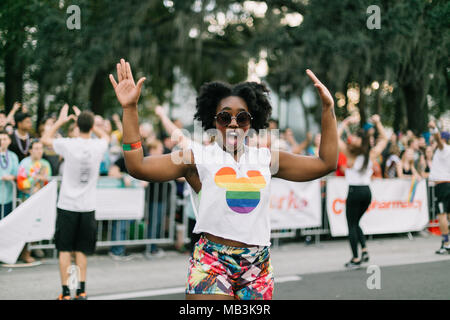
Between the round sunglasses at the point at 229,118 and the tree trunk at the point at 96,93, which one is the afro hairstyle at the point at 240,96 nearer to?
the round sunglasses at the point at 229,118

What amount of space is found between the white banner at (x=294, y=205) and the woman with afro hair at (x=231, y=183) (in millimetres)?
5861

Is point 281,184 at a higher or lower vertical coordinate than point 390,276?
higher

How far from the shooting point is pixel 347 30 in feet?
36.8

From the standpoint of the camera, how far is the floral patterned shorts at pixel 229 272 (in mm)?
2521

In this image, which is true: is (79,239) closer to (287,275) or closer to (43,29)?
(287,275)

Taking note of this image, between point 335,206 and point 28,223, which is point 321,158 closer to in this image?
point 28,223

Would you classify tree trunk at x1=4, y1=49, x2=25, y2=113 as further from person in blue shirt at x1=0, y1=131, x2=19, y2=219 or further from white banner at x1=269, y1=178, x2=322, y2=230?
white banner at x1=269, y1=178, x2=322, y2=230

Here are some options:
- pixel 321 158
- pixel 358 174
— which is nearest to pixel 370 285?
pixel 358 174

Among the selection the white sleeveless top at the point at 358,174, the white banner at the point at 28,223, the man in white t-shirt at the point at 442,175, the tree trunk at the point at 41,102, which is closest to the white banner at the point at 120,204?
the white banner at the point at 28,223

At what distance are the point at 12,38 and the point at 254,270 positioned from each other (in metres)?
9.69

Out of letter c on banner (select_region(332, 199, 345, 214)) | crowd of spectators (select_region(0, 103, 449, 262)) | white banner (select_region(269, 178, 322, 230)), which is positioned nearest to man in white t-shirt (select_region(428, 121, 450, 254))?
crowd of spectators (select_region(0, 103, 449, 262))

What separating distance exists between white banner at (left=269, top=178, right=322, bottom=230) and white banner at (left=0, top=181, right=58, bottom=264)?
12.4ft

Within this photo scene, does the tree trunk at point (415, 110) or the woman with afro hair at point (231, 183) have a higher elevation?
the tree trunk at point (415, 110)

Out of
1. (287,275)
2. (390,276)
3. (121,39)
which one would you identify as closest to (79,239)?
(287,275)
